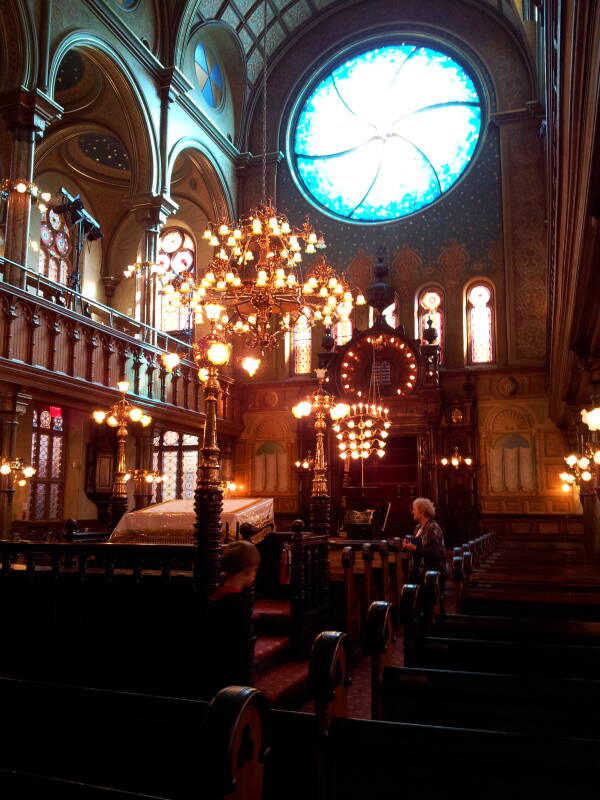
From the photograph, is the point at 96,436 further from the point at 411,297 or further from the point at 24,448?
the point at 411,297

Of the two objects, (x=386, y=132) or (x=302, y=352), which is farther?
(x=386, y=132)

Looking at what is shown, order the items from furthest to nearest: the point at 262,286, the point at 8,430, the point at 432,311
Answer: the point at 432,311 < the point at 8,430 < the point at 262,286

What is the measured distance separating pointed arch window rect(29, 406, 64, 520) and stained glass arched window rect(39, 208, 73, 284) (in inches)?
176

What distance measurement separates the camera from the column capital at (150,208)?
16.4 m

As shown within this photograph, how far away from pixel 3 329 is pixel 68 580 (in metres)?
6.48

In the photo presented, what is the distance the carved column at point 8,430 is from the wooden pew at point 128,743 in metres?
8.87

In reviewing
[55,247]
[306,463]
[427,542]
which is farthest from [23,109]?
[427,542]

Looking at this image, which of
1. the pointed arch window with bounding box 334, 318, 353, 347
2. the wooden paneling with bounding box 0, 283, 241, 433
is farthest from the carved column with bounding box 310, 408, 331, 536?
the pointed arch window with bounding box 334, 318, 353, 347

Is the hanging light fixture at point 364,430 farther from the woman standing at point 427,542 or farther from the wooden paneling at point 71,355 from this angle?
the woman standing at point 427,542

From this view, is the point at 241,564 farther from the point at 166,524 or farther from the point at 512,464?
the point at 512,464

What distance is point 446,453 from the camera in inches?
695

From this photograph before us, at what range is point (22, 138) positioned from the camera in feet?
40.9

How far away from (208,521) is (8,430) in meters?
7.20

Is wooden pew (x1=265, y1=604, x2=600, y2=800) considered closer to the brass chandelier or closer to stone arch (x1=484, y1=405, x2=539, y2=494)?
the brass chandelier
